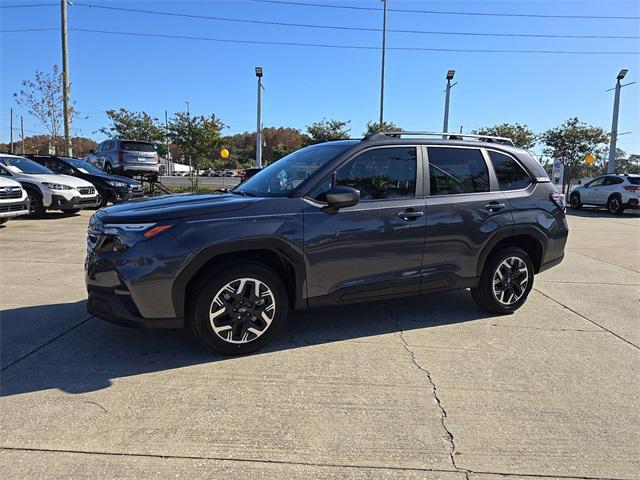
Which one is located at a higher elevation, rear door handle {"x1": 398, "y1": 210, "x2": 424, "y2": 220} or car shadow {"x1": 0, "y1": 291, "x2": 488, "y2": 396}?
rear door handle {"x1": 398, "y1": 210, "x2": 424, "y2": 220}

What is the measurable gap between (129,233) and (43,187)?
10.3 metres

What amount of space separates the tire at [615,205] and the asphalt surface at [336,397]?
16283 millimetres

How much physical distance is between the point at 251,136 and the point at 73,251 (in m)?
114

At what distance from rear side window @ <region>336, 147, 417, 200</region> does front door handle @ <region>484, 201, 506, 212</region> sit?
0.87 metres

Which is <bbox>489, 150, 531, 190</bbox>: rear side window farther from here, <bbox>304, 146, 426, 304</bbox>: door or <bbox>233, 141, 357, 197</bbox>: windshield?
<bbox>233, 141, 357, 197</bbox>: windshield

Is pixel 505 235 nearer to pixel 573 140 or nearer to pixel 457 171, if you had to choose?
pixel 457 171

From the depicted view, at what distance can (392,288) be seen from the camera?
14.8ft

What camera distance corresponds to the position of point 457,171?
4910 mm

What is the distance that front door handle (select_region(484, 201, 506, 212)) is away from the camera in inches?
193

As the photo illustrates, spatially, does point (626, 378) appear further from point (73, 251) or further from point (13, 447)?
point (73, 251)

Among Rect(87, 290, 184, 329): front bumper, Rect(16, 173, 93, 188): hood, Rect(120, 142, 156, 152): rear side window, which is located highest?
Rect(120, 142, 156, 152): rear side window

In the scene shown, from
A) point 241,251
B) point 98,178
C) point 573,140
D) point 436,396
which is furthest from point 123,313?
point 573,140

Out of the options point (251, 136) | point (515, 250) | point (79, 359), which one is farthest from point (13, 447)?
point (251, 136)

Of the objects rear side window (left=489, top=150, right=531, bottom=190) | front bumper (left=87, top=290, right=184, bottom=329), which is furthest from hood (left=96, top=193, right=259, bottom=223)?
rear side window (left=489, top=150, right=531, bottom=190)
